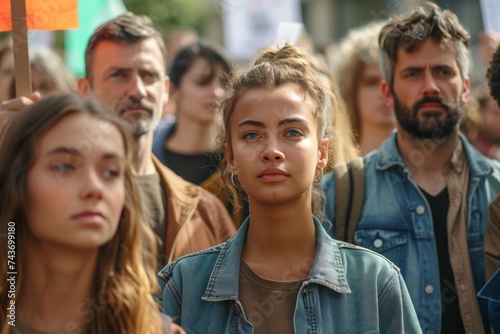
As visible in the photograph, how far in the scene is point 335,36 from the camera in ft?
96.4

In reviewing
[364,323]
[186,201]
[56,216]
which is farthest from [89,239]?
[186,201]

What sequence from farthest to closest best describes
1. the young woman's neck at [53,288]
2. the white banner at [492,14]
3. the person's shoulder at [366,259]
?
the white banner at [492,14], the person's shoulder at [366,259], the young woman's neck at [53,288]

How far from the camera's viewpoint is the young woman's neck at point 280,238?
3719 mm

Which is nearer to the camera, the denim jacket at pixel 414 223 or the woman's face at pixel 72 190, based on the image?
the woman's face at pixel 72 190

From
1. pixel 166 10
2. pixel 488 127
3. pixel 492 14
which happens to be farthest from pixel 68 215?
pixel 166 10

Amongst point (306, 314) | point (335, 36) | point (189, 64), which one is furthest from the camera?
point (335, 36)

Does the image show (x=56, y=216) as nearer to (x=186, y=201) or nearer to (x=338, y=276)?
(x=338, y=276)

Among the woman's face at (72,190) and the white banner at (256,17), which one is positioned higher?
the white banner at (256,17)

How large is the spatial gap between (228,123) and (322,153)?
1.44 feet

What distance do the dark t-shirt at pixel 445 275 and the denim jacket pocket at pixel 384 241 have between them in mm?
183

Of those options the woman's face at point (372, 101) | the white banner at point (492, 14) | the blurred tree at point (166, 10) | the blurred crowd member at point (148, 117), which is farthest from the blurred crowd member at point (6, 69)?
the blurred tree at point (166, 10)

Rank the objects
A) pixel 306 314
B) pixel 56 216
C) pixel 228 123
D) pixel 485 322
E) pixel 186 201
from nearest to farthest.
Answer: pixel 56 216
pixel 306 314
pixel 228 123
pixel 485 322
pixel 186 201

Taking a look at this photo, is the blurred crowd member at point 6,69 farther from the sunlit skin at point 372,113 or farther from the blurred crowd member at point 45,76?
the sunlit skin at point 372,113

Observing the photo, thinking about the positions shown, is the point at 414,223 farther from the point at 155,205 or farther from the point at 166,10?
Result: the point at 166,10
